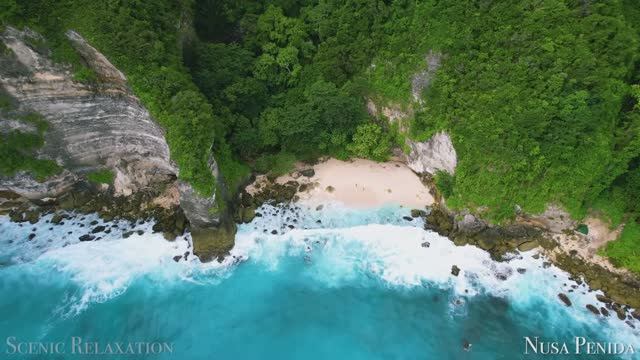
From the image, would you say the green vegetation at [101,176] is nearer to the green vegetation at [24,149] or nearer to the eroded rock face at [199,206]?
the green vegetation at [24,149]

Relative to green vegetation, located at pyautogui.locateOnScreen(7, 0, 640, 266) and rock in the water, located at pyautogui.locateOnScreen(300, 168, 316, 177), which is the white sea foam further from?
green vegetation, located at pyautogui.locateOnScreen(7, 0, 640, 266)

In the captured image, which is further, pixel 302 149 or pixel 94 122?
pixel 302 149

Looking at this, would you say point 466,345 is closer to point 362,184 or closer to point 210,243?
point 362,184

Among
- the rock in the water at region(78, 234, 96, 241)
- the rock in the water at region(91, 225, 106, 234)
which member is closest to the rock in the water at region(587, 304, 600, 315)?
the rock in the water at region(91, 225, 106, 234)

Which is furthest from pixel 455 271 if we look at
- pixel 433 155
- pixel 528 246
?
pixel 433 155

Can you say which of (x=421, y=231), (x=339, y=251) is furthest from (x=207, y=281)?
(x=421, y=231)

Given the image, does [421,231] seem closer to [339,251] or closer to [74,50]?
[339,251]
